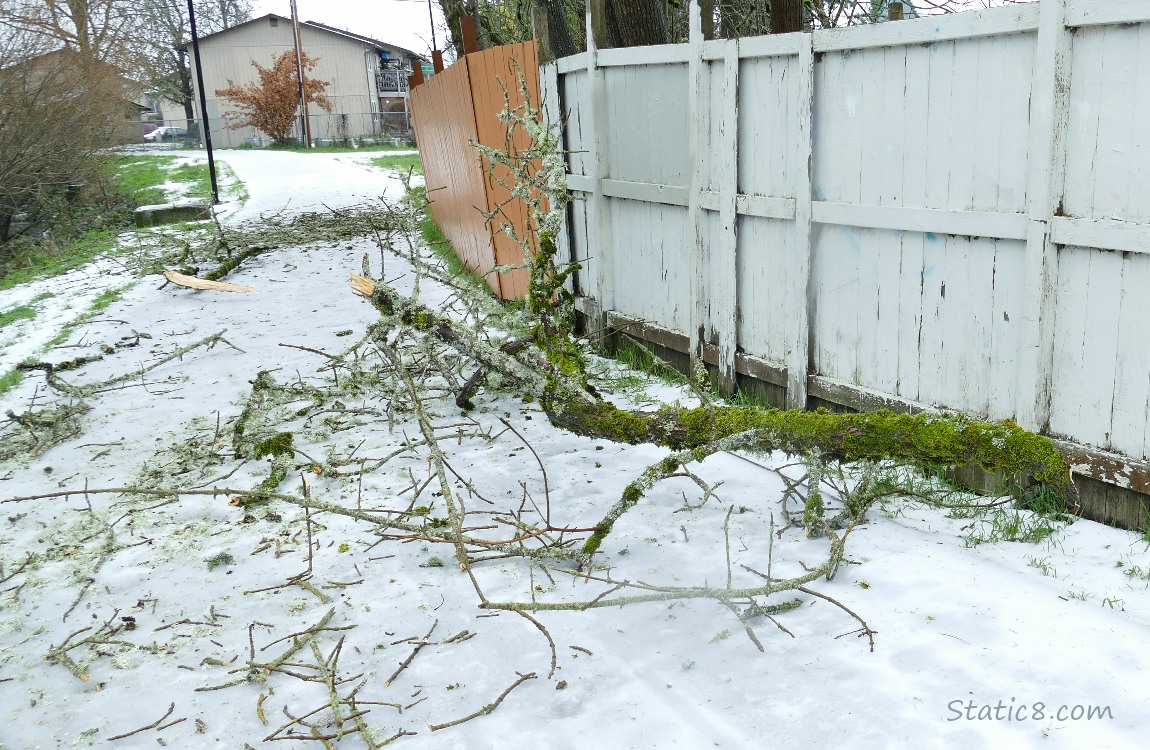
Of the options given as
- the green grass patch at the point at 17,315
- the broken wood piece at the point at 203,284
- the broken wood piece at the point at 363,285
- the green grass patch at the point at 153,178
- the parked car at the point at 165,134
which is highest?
the parked car at the point at 165,134

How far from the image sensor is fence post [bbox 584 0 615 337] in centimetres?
Result: 577

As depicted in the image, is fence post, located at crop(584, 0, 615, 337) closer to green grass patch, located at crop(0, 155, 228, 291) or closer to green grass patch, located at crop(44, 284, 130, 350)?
green grass patch, located at crop(44, 284, 130, 350)

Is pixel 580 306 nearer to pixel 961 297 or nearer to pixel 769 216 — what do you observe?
pixel 769 216

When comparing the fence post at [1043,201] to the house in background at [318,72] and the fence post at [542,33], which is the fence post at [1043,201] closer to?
the fence post at [542,33]

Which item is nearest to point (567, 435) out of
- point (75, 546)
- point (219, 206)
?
point (75, 546)

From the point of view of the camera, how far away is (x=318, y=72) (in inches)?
1999

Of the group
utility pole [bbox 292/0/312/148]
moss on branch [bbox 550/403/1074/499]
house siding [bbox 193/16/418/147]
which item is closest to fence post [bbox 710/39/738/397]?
moss on branch [bbox 550/403/1074/499]

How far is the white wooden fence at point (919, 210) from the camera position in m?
3.07

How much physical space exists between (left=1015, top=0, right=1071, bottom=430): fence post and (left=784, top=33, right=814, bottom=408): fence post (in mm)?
1130

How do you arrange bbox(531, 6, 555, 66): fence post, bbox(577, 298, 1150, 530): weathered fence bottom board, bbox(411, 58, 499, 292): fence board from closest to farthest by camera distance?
bbox(577, 298, 1150, 530): weathered fence bottom board, bbox(531, 6, 555, 66): fence post, bbox(411, 58, 499, 292): fence board

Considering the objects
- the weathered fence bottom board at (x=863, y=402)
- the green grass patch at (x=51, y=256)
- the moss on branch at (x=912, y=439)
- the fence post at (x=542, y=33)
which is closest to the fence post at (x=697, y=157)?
the weathered fence bottom board at (x=863, y=402)

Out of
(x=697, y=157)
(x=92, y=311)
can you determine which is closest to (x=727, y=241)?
(x=697, y=157)

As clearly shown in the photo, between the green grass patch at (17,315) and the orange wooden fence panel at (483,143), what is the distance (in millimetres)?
4245

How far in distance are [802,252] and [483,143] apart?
4.14 meters
